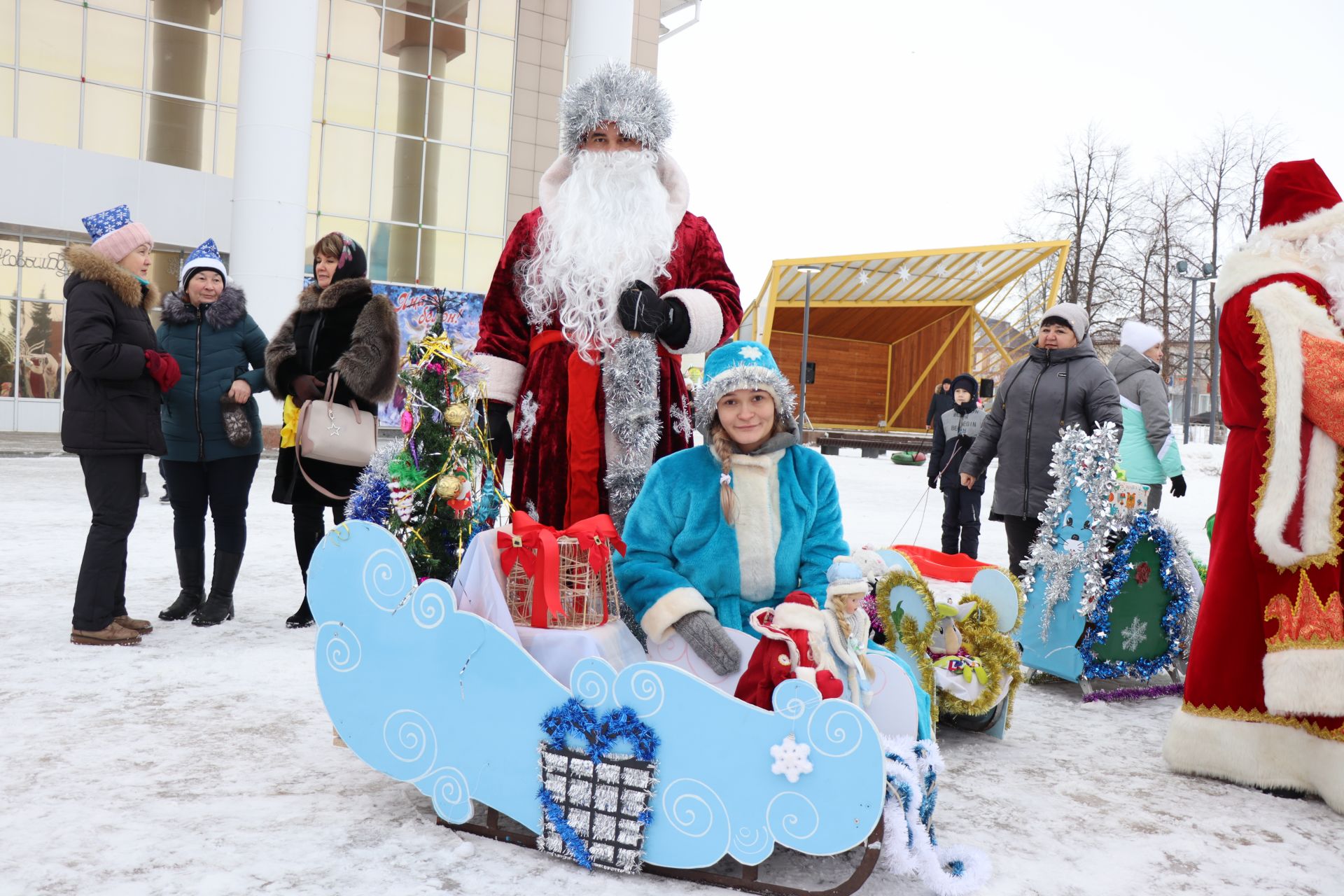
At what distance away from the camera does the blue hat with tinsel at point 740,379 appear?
2.97 m

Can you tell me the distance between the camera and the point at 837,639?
268cm

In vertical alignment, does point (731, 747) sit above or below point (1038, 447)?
below

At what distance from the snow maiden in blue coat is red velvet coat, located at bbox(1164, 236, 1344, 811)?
4.51 feet

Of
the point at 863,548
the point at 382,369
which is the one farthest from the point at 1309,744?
the point at 382,369

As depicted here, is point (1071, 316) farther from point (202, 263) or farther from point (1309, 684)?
point (202, 263)

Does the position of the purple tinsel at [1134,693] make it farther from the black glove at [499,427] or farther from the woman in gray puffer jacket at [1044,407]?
the black glove at [499,427]

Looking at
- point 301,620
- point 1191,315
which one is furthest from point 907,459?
point 301,620

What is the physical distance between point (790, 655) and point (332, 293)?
322cm

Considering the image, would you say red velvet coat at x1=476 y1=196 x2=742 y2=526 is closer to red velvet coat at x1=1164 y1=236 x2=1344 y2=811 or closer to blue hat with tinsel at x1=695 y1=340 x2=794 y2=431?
blue hat with tinsel at x1=695 y1=340 x2=794 y2=431

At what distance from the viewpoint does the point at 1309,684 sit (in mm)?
3082

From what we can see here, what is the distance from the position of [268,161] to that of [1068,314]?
41.4 ft

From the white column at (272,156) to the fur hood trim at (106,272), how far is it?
1038 centimetres

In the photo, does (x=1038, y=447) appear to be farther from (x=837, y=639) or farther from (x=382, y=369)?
(x=382, y=369)

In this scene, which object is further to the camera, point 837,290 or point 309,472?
point 837,290
